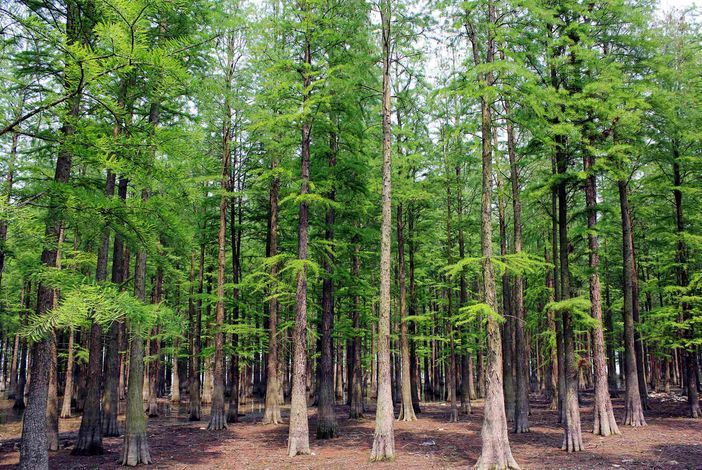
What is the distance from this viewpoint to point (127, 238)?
1104 centimetres

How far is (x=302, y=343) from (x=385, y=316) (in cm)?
310

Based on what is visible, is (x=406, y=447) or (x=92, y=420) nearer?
(x=92, y=420)

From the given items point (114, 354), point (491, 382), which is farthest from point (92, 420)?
point (491, 382)

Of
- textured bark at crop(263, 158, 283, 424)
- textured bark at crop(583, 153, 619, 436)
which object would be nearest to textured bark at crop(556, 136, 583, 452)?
textured bark at crop(583, 153, 619, 436)

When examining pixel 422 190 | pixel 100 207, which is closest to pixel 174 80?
pixel 100 207

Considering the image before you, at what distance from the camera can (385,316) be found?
50.8 feet

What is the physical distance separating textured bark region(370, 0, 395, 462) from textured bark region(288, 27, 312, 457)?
8.43 feet

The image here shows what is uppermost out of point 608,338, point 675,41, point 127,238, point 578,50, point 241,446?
point 675,41

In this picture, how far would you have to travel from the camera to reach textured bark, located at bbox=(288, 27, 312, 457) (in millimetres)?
15609

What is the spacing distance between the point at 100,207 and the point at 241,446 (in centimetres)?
1173

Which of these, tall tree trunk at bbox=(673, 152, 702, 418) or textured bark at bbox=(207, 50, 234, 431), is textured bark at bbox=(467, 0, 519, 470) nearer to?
textured bark at bbox=(207, 50, 234, 431)

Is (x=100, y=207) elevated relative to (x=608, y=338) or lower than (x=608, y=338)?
elevated

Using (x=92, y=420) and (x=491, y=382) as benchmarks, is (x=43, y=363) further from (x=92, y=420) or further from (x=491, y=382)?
(x=491, y=382)

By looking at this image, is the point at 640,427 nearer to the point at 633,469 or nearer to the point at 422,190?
the point at 633,469
